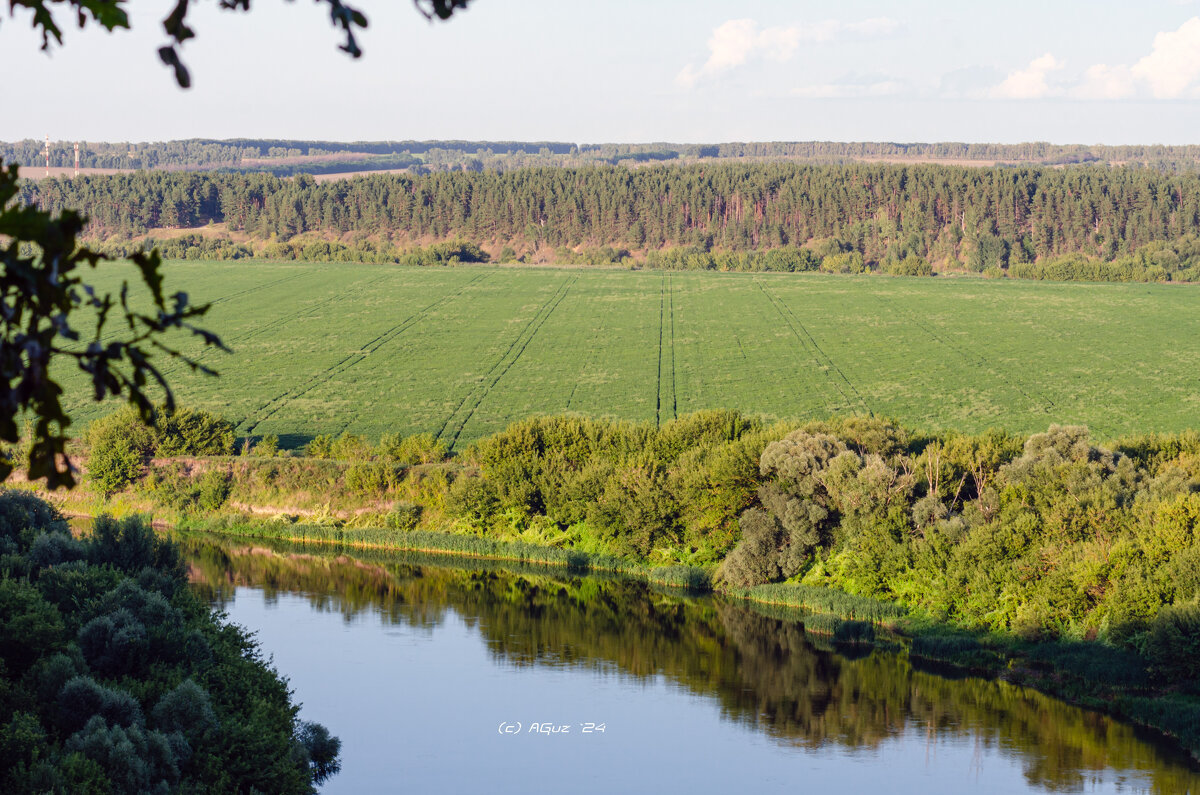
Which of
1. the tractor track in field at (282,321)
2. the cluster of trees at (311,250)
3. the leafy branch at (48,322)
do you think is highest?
the leafy branch at (48,322)

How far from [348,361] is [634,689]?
164 feet

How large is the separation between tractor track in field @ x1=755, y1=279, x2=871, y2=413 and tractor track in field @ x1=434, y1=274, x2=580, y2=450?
17934 mm

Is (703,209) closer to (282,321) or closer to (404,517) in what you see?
(282,321)

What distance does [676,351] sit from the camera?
80812 mm

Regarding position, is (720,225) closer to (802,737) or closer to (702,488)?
(702,488)

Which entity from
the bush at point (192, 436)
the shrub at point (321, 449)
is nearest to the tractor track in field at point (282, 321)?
the bush at point (192, 436)

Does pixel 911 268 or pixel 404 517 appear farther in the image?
pixel 911 268

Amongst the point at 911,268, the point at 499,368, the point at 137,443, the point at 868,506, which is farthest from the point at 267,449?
the point at 911,268

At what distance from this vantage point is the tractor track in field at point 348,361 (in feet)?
213

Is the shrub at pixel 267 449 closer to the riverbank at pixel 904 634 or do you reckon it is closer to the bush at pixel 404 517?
the riverbank at pixel 904 634

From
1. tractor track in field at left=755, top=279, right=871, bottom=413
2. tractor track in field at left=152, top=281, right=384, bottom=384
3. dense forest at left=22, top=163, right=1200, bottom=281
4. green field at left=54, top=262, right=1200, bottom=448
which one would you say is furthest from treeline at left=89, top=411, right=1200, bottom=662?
dense forest at left=22, top=163, right=1200, bottom=281

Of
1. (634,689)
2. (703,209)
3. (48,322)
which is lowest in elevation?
(634,689)

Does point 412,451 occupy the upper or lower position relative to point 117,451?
upper

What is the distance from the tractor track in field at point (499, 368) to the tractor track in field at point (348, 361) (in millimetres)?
8719
